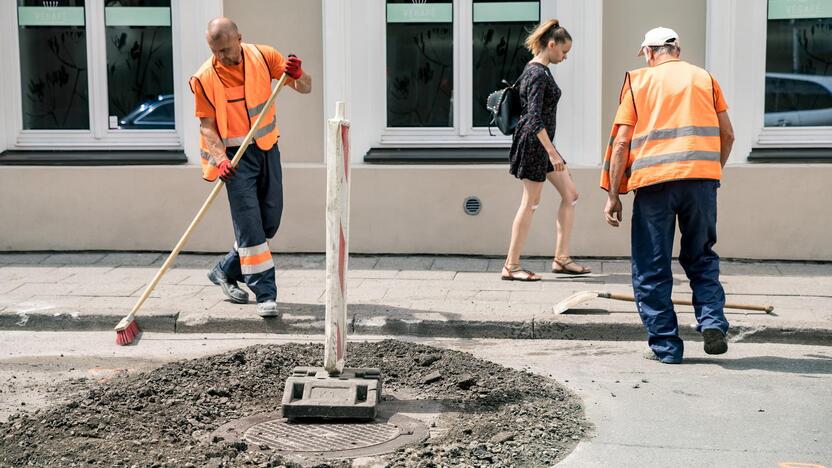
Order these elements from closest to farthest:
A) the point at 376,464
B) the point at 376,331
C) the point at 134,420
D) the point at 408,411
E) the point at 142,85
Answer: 1. the point at 376,464
2. the point at 134,420
3. the point at 408,411
4. the point at 376,331
5. the point at 142,85

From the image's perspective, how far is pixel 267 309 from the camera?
7.97m

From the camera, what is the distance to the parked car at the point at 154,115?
10727 mm

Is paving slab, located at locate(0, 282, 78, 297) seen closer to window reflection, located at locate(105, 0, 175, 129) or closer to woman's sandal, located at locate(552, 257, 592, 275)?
window reflection, located at locate(105, 0, 175, 129)

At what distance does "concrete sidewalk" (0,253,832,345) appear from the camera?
778 cm

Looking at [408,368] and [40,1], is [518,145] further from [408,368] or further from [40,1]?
[40,1]

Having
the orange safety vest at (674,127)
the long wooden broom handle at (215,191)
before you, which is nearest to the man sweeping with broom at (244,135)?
the long wooden broom handle at (215,191)

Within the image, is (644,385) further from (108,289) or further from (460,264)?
(108,289)

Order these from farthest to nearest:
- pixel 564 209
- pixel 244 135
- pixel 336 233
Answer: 1. pixel 564 209
2. pixel 244 135
3. pixel 336 233

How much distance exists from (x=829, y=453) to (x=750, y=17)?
553cm

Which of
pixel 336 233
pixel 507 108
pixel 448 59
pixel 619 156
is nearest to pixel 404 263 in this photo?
pixel 507 108

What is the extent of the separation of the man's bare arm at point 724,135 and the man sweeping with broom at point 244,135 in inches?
104

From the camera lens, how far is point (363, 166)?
33.8 feet

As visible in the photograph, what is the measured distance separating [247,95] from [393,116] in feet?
9.82

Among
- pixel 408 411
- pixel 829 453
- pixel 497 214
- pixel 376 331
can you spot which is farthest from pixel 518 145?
pixel 829 453
